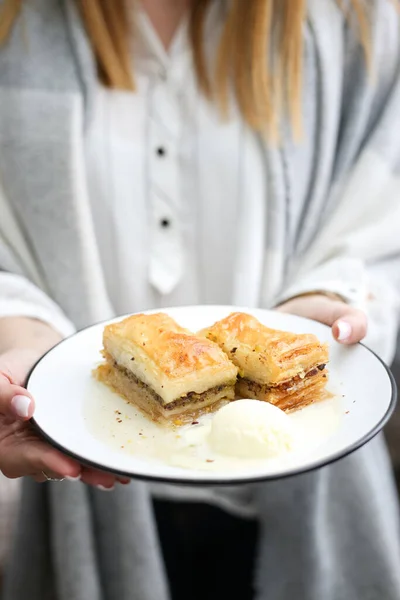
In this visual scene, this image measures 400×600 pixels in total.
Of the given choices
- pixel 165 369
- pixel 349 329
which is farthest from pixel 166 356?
pixel 349 329

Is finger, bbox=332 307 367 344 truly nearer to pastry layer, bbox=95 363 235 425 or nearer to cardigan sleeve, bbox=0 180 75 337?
pastry layer, bbox=95 363 235 425

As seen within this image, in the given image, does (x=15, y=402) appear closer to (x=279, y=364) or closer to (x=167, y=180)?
(x=279, y=364)

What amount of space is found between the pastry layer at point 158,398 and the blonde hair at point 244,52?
504 mm

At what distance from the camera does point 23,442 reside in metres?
0.71

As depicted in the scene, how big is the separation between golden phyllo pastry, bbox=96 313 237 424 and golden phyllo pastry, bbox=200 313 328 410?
0.02 meters

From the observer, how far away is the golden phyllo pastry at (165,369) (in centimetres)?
73

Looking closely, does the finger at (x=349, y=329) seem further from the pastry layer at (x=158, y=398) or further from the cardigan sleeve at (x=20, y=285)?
the cardigan sleeve at (x=20, y=285)

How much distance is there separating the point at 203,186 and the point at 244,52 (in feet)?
0.77

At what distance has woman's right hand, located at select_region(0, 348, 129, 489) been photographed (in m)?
0.65

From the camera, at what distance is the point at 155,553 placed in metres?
1.13

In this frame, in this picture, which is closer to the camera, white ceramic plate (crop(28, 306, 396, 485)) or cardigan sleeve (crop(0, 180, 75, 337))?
white ceramic plate (crop(28, 306, 396, 485))

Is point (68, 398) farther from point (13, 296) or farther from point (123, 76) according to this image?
point (123, 76)

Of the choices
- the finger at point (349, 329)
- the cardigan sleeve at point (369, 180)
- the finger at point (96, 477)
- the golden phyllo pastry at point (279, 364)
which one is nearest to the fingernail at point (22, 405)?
the finger at point (96, 477)

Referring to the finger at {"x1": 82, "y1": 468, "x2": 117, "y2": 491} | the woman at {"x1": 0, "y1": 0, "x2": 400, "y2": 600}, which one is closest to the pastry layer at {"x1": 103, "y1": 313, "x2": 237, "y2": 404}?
the finger at {"x1": 82, "y1": 468, "x2": 117, "y2": 491}
